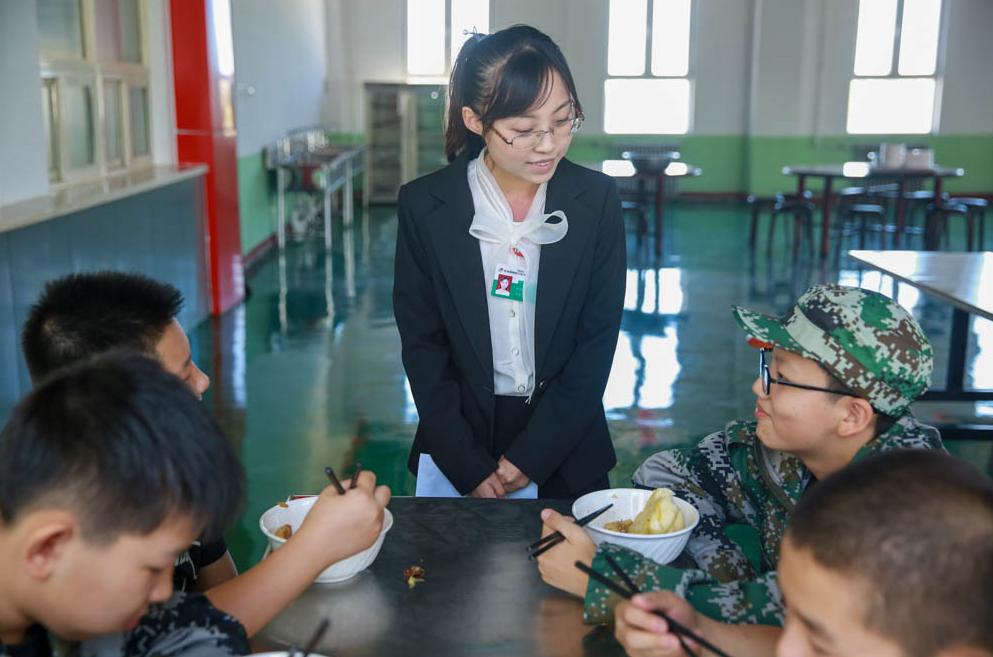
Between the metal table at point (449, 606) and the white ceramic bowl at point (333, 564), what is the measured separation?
0.05ft

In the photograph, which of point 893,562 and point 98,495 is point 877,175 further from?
point 98,495

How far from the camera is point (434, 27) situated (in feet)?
40.8

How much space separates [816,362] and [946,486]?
1.74 ft

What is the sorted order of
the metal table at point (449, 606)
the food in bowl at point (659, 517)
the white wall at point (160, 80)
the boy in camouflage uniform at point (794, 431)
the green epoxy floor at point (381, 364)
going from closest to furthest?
the metal table at point (449, 606)
the boy in camouflage uniform at point (794, 431)
the food in bowl at point (659, 517)
the green epoxy floor at point (381, 364)
the white wall at point (160, 80)

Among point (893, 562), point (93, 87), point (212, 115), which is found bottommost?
point (893, 562)

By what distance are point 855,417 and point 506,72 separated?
0.81 m

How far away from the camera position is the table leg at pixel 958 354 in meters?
4.21

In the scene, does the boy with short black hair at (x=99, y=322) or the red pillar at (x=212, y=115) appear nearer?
the boy with short black hair at (x=99, y=322)

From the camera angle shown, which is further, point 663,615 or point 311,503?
point 311,503

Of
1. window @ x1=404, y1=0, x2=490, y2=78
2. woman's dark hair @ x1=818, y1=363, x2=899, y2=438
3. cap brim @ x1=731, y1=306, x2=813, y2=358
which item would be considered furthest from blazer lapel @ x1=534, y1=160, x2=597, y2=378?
window @ x1=404, y1=0, x2=490, y2=78

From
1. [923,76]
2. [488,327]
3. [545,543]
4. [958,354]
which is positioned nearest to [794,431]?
[545,543]

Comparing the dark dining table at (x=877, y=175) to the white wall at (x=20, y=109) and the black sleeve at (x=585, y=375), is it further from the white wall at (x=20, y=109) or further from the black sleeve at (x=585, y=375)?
the black sleeve at (x=585, y=375)

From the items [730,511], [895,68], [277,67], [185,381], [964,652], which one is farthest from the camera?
[895,68]

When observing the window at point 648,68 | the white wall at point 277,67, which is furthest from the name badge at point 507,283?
the window at point 648,68
